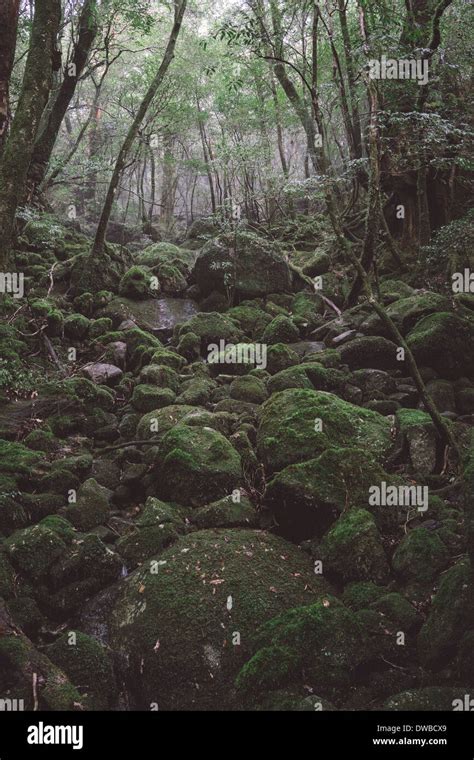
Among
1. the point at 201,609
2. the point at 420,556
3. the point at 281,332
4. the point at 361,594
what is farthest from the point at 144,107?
the point at 361,594

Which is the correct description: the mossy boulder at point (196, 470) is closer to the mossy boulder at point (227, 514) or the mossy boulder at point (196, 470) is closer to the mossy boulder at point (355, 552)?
the mossy boulder at point (227, 514)

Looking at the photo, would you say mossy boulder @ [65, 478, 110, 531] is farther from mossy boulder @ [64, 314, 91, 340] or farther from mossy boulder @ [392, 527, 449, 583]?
mossy boulder @ [64, 314, 91, 340]

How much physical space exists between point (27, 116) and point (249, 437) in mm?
5380

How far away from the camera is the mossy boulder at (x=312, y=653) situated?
5012mm

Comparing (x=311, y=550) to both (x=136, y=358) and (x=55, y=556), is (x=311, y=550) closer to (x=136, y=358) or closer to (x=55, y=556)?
(x=55, y=556)

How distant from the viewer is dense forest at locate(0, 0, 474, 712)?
17.3 ft

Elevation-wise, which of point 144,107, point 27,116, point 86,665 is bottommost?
point 86,665

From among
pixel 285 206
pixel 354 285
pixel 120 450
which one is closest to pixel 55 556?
pixel 120 450

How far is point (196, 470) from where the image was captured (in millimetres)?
7723

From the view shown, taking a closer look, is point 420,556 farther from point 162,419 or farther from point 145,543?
point 162,419

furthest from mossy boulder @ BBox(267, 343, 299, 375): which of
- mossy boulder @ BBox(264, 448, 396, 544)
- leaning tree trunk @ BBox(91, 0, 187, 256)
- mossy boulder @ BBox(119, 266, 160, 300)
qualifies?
leaning tree trunk @ BBox(91, 0, 187, 256)

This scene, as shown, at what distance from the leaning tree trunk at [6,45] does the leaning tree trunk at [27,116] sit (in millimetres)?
486

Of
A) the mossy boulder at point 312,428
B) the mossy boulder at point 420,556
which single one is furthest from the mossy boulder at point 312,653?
the mossy boulder at point 312,428

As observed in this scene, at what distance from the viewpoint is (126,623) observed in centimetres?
599
